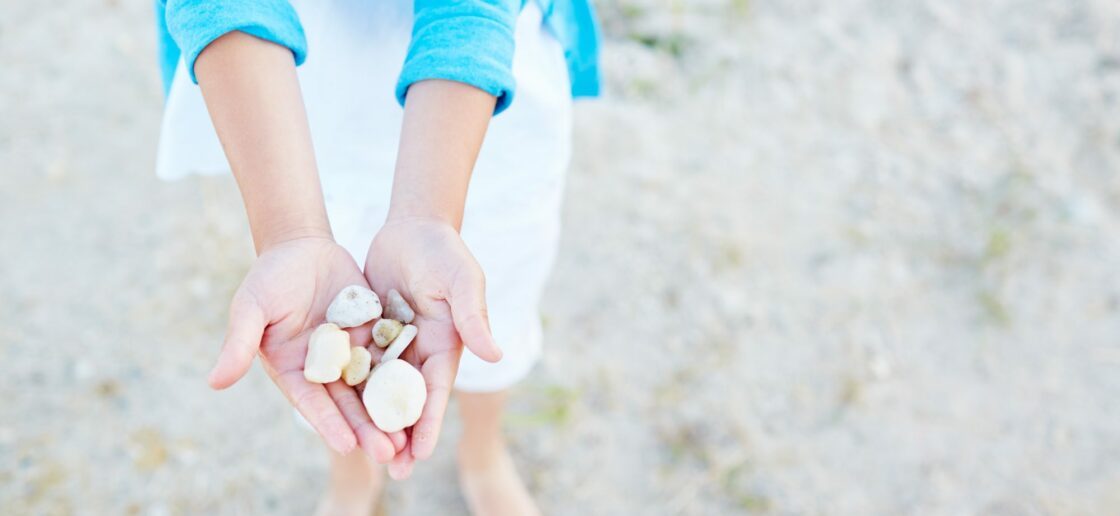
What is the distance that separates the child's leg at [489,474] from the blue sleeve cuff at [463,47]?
2.36 ft

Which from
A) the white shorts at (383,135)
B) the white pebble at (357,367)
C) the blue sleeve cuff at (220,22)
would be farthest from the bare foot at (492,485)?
the blue sleeve cuff at (220,22)

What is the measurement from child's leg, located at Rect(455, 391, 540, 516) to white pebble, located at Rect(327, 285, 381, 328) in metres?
0.61

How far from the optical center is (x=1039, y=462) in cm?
172

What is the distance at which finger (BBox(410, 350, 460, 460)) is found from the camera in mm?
906

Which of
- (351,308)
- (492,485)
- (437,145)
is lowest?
(492,485)

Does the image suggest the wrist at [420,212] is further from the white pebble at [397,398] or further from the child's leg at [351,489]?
the child's leg at [351,489]

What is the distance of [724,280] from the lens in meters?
1.98

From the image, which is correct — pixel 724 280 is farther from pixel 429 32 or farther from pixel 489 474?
pixel 429 32

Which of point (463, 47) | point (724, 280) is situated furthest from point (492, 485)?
point (463, 47)

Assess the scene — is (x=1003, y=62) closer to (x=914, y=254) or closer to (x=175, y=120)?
(x=914, y=254)

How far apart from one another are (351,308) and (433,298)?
84 mm

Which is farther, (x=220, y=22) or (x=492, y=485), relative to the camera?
(x=492, y=485)

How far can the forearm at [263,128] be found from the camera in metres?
0.96

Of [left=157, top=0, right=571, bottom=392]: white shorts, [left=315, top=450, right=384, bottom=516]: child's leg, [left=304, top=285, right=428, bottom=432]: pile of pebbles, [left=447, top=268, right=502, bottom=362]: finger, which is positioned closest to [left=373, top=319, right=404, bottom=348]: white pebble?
[left=304, top=285, right=428, bottom=432]: pile of pebbles
